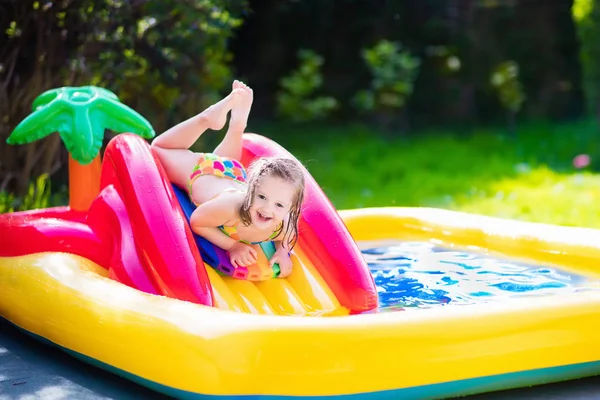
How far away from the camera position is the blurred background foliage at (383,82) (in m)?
Result: 6.43

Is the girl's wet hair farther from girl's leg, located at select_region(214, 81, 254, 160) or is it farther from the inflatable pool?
girl's leg, located at select_region(214, 81, 254, 160)

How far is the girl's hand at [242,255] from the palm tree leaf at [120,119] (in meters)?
1.01

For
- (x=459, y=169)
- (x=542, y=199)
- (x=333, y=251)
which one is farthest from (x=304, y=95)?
(x=333, y=251)

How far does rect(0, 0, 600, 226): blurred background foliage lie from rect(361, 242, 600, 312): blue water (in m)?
1.85

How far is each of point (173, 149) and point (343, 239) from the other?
2.61ft

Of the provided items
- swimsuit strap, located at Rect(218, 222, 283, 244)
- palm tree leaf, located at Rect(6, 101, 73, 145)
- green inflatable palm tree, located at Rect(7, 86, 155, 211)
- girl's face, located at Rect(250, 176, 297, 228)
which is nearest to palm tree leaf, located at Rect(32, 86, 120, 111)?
green inflatable palm tree, located at Rect(7, 86, 155, 211)

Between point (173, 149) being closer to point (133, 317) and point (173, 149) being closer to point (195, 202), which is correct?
point (195, 202)

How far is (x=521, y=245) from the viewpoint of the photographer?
4453mm

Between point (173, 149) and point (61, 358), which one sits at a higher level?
point (173, 149)

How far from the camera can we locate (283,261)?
3836 millimetres

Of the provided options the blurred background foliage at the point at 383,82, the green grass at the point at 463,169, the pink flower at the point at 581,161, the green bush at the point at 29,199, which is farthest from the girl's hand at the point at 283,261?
the pink flower at the point at 581,161

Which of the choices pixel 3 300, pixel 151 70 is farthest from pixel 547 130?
pixel 3 300

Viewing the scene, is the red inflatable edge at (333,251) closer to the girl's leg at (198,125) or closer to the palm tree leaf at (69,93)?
the girl's leg at (198,125)

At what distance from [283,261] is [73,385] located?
994 mm
